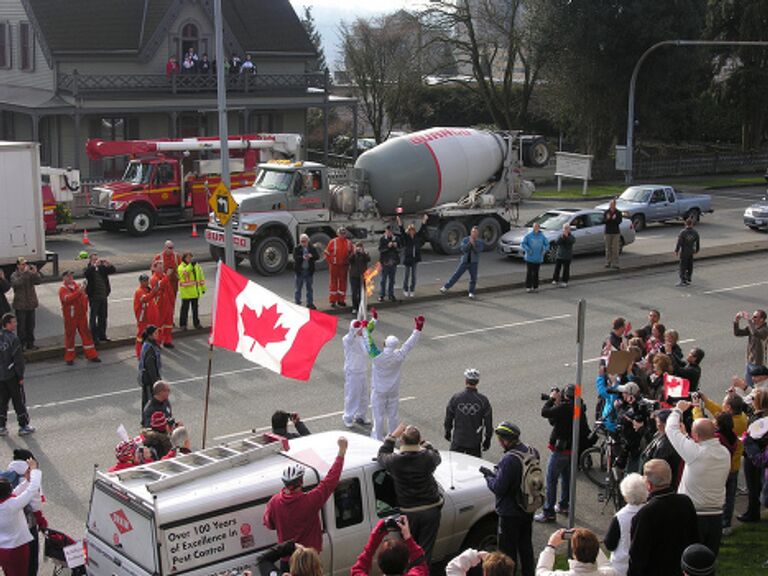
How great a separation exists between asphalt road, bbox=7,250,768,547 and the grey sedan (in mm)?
3635

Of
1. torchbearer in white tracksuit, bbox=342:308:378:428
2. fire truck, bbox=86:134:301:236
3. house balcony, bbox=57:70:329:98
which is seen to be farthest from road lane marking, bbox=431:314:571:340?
house balcony, bbox=57:70:329:98

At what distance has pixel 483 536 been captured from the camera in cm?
1034

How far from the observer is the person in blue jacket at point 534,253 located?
2398 centimetres

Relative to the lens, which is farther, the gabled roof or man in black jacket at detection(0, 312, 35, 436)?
the gabled roof

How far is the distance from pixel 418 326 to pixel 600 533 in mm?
3357

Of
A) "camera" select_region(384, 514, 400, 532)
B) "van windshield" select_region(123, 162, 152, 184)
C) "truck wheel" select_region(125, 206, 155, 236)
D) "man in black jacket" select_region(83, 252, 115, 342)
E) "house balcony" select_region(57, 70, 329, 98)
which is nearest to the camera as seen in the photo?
"camera" select_region(384, 514, 400, 532)

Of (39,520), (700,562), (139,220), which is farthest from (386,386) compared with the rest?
(139,220)

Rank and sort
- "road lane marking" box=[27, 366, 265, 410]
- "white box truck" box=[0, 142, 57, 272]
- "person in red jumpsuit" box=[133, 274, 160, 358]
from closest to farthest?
"road lane marking" box=[27, 366, 265, 410]
"person in red jumpsuit" box=[133, 274, 160, 358]
"white box truck" box=[0, 142, 57, 272]

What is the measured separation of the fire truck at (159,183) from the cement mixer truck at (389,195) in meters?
5.68

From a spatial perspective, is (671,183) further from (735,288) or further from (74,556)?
(74,556)

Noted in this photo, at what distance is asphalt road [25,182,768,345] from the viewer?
22453 mm

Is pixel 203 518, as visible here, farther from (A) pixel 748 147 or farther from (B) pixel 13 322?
(A) pixel 748 147

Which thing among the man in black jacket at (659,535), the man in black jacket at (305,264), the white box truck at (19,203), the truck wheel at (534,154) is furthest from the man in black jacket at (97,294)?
the truck wheel at (534,154)

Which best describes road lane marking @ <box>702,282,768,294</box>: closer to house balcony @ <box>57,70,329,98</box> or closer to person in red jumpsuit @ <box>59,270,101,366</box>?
person in red jumpsuit @ <box>59,270,101,366</box>
